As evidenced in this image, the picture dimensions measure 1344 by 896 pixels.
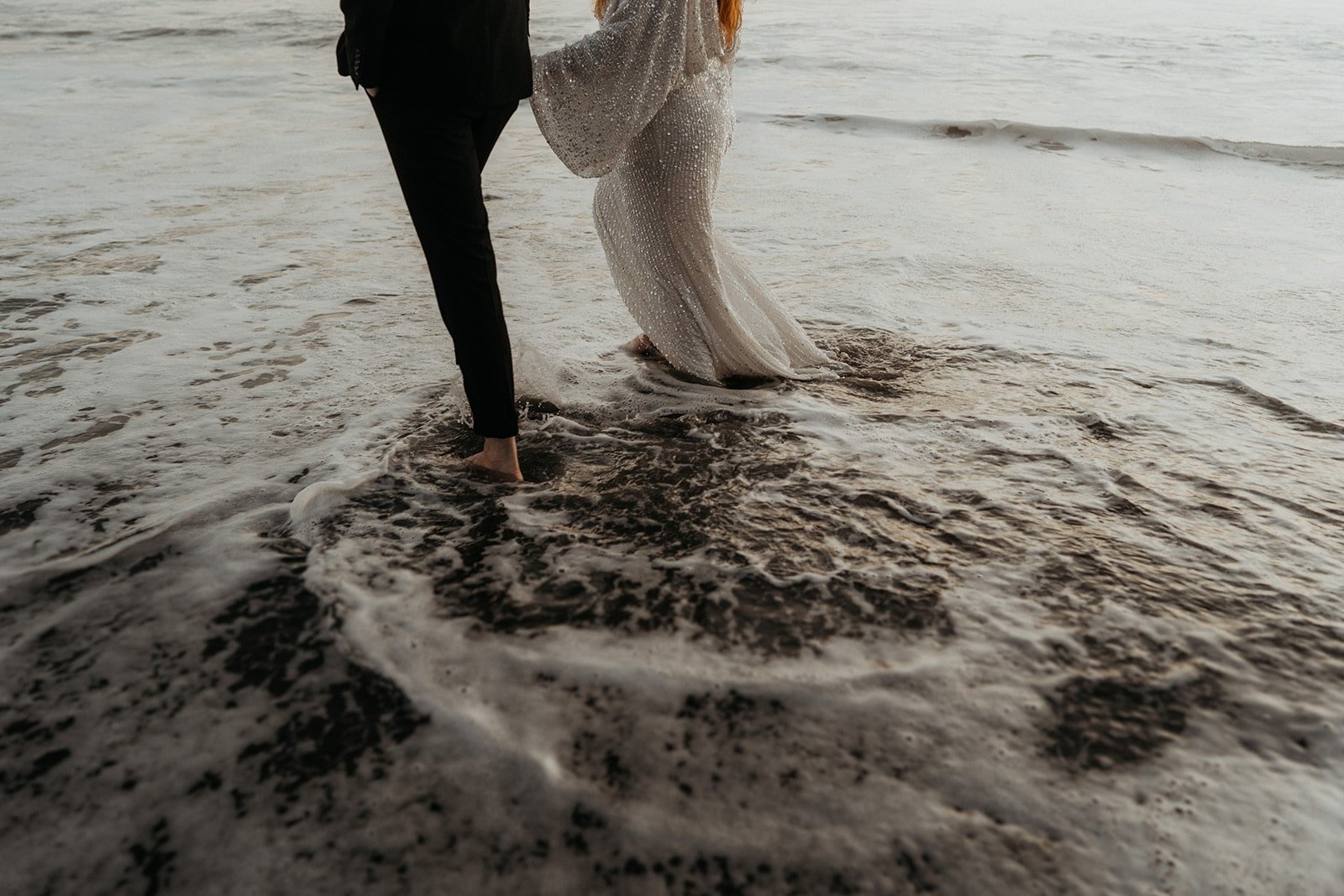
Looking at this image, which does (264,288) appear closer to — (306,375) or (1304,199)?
(306,375)

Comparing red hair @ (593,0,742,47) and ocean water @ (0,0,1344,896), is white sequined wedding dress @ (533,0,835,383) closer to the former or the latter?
red hair @ (593,0,742,47)

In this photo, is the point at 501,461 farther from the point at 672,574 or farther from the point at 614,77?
the point at 614,77

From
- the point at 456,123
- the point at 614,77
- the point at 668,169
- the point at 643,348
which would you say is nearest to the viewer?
the point at 456,123

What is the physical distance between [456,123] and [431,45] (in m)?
0.18

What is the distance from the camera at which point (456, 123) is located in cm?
224

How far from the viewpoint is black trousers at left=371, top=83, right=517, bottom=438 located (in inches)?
86.4

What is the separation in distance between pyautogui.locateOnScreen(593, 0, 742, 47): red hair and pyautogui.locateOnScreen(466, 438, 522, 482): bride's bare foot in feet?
4.48

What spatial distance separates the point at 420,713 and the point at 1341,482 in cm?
243

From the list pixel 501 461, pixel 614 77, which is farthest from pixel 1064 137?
pixel 501 461

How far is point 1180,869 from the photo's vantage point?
146 centimetres

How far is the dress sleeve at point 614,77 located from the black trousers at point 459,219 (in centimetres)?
38

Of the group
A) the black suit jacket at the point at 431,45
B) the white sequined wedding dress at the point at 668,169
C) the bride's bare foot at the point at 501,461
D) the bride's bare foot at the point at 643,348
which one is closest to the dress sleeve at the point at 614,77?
the white sequined wedding dress at the point at 668,169

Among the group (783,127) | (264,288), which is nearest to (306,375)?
(264,288)

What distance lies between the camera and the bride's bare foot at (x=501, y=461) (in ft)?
8.42
